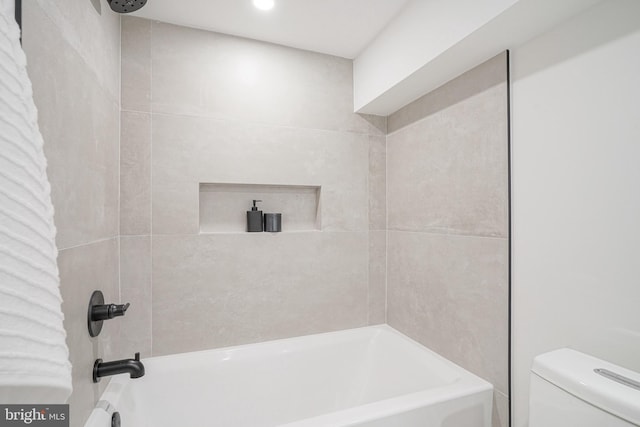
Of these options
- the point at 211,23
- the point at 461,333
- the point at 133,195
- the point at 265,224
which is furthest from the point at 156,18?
the point at 461,333

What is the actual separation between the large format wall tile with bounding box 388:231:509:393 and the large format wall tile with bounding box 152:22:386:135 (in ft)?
2.92

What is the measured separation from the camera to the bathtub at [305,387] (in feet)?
3.92

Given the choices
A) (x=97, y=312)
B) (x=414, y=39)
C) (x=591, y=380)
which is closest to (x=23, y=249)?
(x=97, y=312)

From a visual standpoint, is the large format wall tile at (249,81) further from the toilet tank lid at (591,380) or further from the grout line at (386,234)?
the toilet tank lid at (591,380)

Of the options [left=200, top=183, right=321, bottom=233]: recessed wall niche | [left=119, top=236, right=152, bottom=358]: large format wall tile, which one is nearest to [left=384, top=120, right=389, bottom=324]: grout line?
[left=200, top=183, right=321, bottom=233]: recessed wall niche

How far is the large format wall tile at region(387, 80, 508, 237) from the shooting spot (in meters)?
1.27

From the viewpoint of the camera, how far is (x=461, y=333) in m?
1.44

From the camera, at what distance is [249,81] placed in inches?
67.2

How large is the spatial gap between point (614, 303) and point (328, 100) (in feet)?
5.28

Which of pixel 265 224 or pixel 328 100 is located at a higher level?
pixel 328 100

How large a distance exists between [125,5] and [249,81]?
0.62 metres

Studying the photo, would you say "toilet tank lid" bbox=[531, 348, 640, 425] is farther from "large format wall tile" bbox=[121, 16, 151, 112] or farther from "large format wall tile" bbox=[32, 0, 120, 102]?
"large format wall tile" bbox=[121, 16, 151, 112]

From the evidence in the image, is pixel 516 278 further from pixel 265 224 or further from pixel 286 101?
pixel 286 101

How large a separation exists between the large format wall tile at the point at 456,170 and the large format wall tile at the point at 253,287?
0.42 meters
